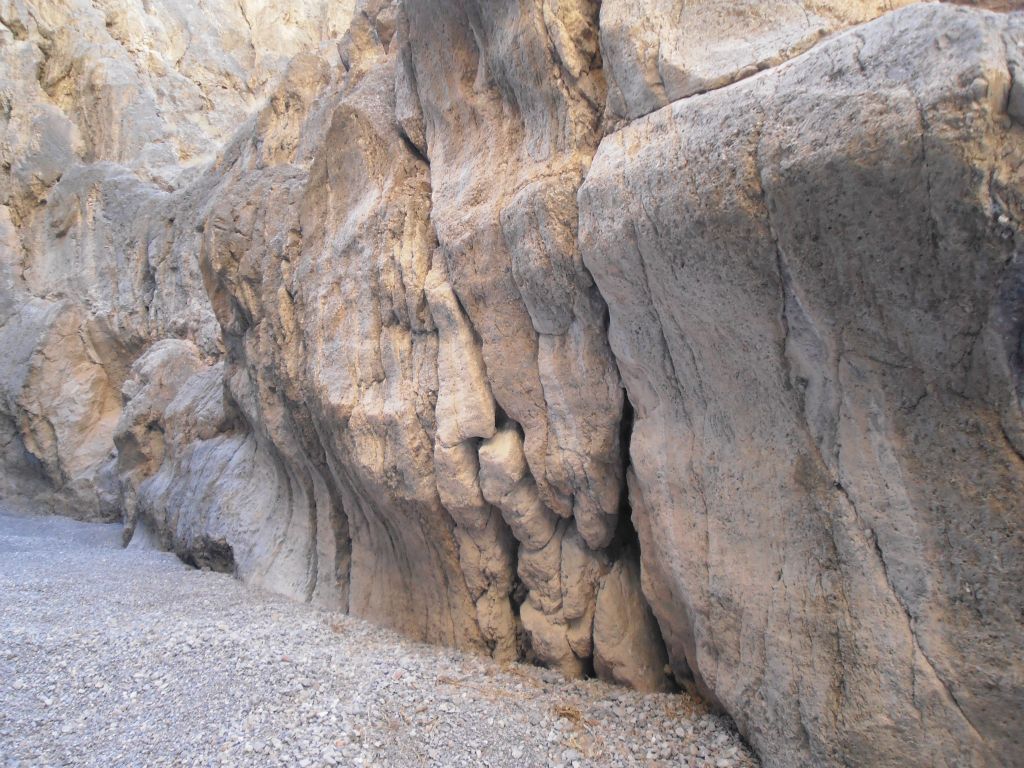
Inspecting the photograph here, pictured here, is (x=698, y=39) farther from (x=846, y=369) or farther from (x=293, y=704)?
(x=293, y=704)

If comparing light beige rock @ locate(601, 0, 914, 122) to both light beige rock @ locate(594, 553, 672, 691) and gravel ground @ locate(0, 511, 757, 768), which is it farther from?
gravel ground @ locate(0, 511, 757, 768)

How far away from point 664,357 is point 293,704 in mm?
3410

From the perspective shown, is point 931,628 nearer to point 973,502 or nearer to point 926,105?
point 973,502

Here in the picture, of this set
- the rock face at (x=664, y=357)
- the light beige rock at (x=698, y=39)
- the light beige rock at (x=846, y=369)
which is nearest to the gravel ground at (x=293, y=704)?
the rock face at (x=664, y=357)

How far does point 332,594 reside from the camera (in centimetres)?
755

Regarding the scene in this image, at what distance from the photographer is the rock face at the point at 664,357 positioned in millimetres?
2893

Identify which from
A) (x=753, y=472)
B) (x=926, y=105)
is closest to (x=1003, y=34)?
(x=926, y=105)

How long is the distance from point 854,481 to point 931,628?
0.73m

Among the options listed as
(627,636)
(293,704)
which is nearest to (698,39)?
(627,636)

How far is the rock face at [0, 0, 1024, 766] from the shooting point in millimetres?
2893

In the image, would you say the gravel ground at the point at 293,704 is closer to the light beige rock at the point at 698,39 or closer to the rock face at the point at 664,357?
the rock face at the point at 664,357

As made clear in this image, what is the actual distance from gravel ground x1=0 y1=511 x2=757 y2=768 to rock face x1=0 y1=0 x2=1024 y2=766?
1.48 feet

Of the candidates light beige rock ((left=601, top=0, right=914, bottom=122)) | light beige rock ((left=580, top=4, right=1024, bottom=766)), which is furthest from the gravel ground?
light beige rock ((left=601, top=0, right=914, bottom=122))

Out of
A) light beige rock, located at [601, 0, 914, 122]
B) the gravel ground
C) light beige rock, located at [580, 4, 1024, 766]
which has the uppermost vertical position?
light beige rock, located at [601, 0, 914, 122]
